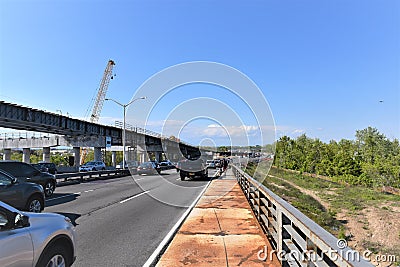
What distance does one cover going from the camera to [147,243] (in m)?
6.96

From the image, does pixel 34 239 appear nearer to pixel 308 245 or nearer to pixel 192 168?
pixel 308 245

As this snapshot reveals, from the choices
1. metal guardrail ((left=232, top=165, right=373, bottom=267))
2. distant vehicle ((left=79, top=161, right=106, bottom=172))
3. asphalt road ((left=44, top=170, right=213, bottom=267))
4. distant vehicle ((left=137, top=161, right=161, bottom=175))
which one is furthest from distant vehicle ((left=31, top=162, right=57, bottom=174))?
metal guardrail ((left=232, top=165, right=373, bottom=267))

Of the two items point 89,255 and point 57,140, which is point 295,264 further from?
point 57,140

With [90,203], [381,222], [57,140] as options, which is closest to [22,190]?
[90,203]

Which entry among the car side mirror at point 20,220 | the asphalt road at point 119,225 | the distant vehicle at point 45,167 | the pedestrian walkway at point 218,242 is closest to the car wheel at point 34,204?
the asphalt road at point 119,225

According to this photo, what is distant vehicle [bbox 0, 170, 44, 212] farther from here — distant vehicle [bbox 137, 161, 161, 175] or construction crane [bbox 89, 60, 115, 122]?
construction crane [bbox 89, 60, 115, 122]

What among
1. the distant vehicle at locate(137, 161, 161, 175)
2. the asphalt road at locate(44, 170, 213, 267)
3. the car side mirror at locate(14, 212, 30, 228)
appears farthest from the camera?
the distant vehicle at locate(137, 161, 161, 175)

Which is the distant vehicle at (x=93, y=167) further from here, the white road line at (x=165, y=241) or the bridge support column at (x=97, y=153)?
the white road line at (x=165, y=241)

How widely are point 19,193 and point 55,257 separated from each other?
20.0 ft

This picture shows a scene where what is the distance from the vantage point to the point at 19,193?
9.37 meters

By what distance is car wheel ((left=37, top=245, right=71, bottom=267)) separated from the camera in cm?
404

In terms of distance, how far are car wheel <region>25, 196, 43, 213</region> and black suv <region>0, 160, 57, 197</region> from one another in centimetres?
289

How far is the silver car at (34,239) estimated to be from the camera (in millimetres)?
3471

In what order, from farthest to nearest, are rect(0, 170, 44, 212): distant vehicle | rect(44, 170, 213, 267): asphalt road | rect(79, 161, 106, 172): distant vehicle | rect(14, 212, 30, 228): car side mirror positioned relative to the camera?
A: rect(79, 161, 106, 172): distant vehicle
rect(0, 170, 44, 212): distant vehicle
rect(44, 170, 213, 267): asphalt road
rect(14, 212, 30, 228): car side mirror
